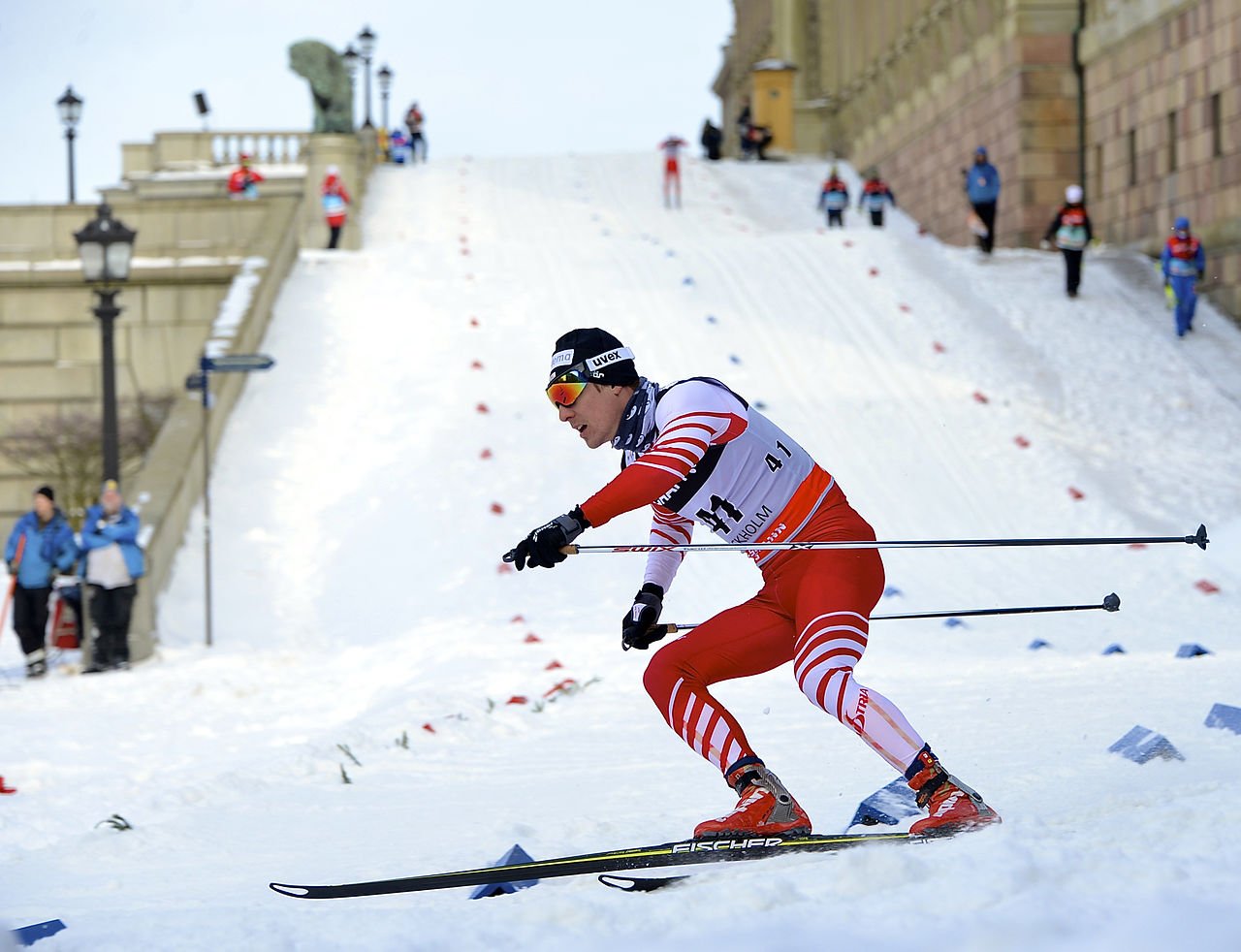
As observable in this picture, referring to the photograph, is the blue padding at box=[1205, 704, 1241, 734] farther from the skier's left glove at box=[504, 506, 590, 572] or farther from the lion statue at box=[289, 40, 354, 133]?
the lion statue at box=[289, 40, 354, 133]

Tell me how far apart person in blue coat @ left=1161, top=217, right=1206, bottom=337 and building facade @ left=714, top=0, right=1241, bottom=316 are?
0.97 meters

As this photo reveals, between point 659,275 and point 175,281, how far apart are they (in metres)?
8.21

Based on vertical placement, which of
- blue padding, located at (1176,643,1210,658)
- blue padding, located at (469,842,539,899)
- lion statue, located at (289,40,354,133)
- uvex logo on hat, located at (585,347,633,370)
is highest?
lion statue, located at (289,40,354,133)

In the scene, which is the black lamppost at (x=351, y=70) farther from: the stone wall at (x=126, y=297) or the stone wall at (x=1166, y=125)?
the stone wall at (x=1166, y=125)

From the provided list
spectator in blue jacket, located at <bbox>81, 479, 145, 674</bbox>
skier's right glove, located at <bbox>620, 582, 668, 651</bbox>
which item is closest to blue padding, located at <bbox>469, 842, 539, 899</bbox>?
skier's right glove, located at <bbox>620, 582, 668, 651</bbox>

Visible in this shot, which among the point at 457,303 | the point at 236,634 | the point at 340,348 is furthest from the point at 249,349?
the point at 236,634

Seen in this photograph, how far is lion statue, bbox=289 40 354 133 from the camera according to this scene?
1310 inches

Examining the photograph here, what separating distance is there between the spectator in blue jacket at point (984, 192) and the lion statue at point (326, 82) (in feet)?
45.2

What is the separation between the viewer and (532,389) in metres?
20.3

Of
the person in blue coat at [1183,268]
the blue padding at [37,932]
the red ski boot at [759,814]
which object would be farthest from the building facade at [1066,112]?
the blue padding at [37,932]

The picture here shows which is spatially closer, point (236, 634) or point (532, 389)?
point (236, 634)

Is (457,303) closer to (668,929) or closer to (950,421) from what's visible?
(950,421)

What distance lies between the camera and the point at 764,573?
224 inches

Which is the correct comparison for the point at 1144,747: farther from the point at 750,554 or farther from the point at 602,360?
the point at 602,360
